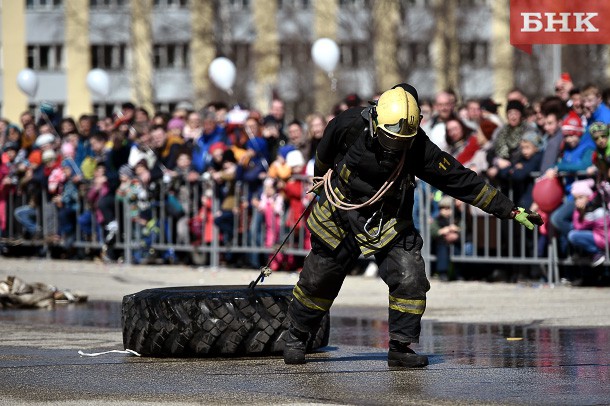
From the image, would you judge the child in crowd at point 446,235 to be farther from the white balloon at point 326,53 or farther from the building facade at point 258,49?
the building facade at point 258,49

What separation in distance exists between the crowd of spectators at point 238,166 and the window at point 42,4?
44.7 meters

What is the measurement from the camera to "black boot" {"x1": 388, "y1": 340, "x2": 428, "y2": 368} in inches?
338

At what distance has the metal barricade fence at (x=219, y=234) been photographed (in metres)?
15.1

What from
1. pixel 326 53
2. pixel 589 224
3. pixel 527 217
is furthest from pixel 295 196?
pixel 527 217

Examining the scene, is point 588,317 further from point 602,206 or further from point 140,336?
point 140,336

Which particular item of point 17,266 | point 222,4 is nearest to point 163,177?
point 17,266

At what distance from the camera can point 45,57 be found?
66562 millimetres

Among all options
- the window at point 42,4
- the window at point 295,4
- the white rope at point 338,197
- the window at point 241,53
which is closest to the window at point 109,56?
the window at point 42,4

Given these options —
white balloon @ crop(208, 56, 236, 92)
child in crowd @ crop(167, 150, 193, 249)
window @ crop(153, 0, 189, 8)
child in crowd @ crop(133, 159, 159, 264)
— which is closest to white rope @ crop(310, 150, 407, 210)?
child in crowd @ crop(167, 150, 193, 249)

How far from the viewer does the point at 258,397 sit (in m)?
7.35

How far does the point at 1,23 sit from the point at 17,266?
48333 millimetres

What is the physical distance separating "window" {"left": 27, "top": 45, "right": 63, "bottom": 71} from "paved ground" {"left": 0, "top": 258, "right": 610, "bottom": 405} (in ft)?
178

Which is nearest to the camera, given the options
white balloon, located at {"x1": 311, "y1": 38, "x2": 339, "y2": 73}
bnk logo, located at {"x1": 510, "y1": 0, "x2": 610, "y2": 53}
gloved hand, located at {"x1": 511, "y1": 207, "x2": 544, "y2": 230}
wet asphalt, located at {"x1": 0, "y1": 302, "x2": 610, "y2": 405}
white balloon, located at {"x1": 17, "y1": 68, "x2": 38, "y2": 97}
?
wet asphalt, located at {"x1": 0, "y1": 302, "x2": 610, "y2": 405}

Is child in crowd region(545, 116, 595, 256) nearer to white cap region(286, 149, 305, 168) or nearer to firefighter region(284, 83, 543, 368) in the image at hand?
white cap region(286, 149, 305, 168)
